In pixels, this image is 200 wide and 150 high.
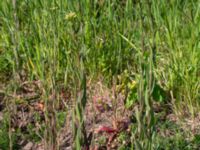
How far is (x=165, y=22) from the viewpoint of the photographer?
3623 mm

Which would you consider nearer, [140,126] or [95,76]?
[140,126]

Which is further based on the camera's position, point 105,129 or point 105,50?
point 105,50

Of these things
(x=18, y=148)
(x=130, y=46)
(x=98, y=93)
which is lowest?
(x=18, y=148)

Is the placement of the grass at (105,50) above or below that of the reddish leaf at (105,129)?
above

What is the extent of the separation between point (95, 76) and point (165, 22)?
0.56 meters

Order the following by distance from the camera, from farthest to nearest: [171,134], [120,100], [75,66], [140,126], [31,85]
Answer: [31,85] < [120,100] < [171,134] < [75,66] < [140,126]

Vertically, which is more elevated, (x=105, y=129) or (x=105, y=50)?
(x=105, y=50)

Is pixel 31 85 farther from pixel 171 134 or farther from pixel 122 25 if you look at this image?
pixel 171 134

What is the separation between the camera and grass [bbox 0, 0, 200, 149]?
3.38 meters

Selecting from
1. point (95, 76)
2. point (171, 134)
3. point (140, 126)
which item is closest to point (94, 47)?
point (95, 76)

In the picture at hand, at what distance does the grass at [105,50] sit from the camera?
133 inches

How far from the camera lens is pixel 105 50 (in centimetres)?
371

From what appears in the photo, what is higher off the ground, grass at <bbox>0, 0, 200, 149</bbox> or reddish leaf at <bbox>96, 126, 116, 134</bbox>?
grass at <bbox>0, 0, 200, 149</bbox>

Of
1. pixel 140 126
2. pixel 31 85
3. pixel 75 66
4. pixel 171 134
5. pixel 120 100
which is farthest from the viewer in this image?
pixel 31 85
